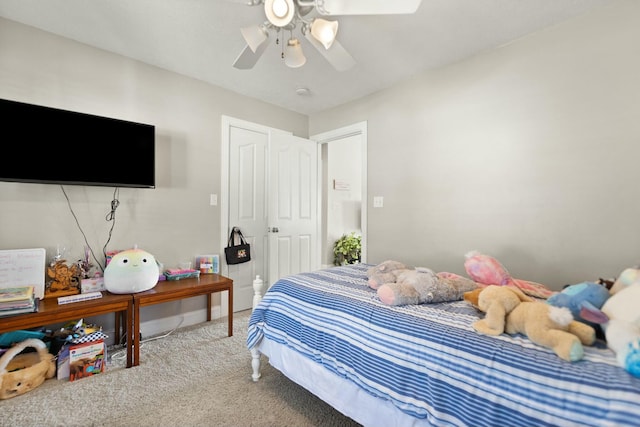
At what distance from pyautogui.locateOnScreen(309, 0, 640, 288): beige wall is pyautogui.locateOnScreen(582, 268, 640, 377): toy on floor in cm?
110

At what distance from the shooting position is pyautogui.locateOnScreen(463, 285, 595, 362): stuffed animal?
2.93 ft

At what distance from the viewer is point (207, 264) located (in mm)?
2945

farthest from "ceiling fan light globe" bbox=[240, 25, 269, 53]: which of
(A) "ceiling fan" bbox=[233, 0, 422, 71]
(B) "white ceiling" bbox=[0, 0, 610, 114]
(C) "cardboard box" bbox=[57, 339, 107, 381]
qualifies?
(C) "cardboard box" bbox=[57, 339, 107, 381]

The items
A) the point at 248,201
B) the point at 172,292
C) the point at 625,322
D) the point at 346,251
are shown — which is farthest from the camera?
the point at 346,251

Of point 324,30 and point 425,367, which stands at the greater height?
point 324,30

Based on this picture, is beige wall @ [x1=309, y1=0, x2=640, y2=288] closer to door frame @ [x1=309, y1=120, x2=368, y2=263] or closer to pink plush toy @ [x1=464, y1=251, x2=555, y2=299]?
door frame @ [x1=309, y1=120, x2=368, y2=263]

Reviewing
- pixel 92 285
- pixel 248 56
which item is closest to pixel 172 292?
pixel 92 285

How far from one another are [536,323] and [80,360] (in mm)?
2592

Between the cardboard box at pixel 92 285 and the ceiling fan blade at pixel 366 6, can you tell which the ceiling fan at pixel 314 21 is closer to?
the ceiling fan blade at pixel 366 6

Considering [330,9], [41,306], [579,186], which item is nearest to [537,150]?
[579,186]

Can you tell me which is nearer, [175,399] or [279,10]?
[279,10]

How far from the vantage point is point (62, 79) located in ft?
7.45

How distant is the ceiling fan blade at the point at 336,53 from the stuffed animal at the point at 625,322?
1.73 m

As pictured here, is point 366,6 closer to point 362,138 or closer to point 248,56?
point 248,56
